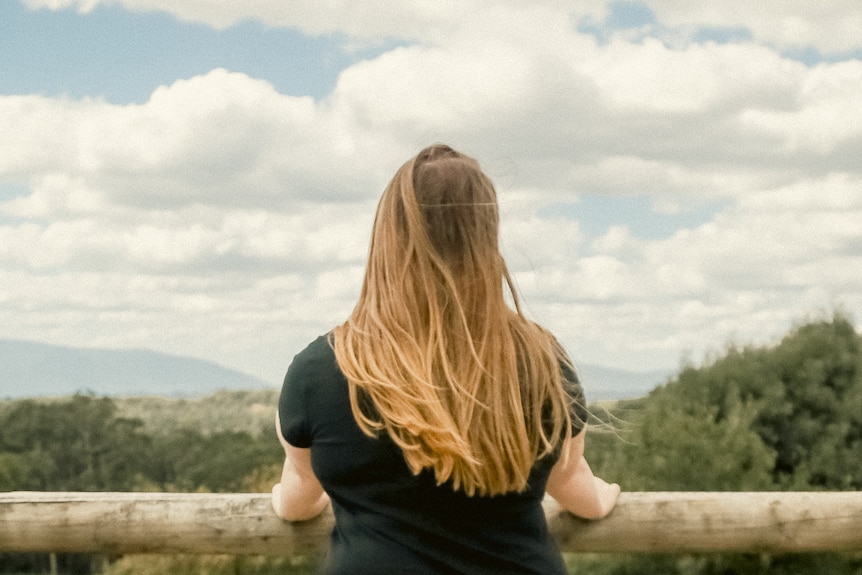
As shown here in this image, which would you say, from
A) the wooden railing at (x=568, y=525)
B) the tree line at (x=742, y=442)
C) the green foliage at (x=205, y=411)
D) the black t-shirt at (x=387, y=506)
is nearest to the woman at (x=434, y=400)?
the black t-shirt at (x=387, y=506)

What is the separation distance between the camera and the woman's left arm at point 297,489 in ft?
7.11

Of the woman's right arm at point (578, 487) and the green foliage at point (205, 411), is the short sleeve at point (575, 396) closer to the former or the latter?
the woman's right arm at point (578, 487)

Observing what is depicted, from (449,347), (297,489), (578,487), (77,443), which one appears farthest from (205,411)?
(449,347)

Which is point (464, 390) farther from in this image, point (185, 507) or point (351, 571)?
point (185, 507)

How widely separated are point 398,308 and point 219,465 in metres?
30.0

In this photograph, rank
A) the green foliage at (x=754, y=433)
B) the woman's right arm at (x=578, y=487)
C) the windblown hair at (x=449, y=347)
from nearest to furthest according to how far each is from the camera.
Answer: the windblown hair at (x=449, y=347), the woman's right arm at (x=578, y=487), the green foliage at (x=754, y=433)

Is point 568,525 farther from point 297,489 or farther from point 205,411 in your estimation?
point 205,411

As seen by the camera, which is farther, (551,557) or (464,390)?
(551,557)

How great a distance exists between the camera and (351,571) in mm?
1970

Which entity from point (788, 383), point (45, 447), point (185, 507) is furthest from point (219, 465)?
point (185, 507)

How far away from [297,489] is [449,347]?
728 millimetres

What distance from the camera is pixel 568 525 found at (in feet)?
9.29

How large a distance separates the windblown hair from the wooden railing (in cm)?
91

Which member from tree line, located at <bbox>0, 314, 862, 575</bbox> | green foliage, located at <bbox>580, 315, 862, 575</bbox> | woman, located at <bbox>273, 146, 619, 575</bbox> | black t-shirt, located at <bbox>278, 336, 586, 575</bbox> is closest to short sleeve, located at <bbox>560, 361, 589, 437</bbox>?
woman, located at <bbox>273, 146, 619, 575</bbox>
